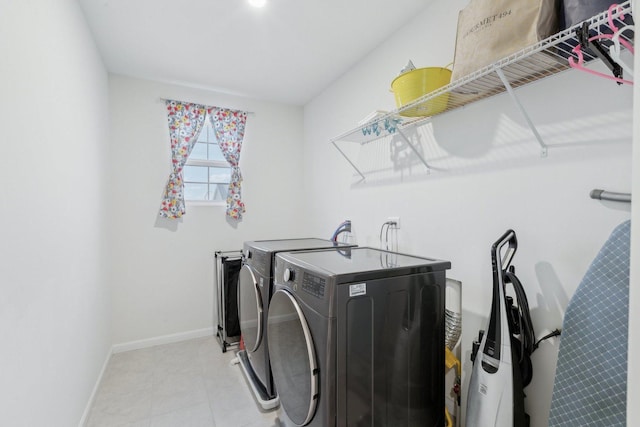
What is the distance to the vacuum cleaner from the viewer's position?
1.15 metres

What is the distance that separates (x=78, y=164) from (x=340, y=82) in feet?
6.79

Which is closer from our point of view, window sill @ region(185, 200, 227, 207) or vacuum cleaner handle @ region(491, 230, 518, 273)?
vacuum cleaner handle @ region(491, 230, 518, 273)

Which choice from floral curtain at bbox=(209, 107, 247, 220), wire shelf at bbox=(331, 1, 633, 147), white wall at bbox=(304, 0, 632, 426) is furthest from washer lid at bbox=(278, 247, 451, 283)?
floral curtain at bbox=(209, 107, 247, 220)

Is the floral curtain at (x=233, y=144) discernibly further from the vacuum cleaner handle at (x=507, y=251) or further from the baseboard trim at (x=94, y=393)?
the vacuum cleaner handle at (x=507, y=251)

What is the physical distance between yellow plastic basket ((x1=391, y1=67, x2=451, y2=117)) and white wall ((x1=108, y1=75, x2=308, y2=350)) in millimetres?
1630

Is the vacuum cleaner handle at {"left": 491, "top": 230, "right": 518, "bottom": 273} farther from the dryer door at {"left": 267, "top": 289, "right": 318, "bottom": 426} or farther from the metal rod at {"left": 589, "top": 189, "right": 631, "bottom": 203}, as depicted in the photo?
the dryer door at {"left": 267, "top": 289, "right": 318, "bottom": 426}

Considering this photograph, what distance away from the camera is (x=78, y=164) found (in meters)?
1.74

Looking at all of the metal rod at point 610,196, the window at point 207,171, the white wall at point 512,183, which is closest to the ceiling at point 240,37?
the white wall at point 512,183

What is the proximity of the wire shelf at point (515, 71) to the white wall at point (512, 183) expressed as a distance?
69 millimetres

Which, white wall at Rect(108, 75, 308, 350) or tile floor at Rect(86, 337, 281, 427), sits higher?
white wall at Rect(108, 75, 308, 350)

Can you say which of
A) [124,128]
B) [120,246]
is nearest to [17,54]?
[124,128]

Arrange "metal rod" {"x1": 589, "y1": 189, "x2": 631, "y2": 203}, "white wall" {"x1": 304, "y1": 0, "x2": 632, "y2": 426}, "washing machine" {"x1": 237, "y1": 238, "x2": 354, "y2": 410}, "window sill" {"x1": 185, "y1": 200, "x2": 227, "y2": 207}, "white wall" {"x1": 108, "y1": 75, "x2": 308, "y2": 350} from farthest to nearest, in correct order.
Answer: "window sill" {"x1": 185, "y1": 200, "x2": 227, "y2": 207}
"white wall" {"x1": 108, "y1": 75, "x2": 308, "y2": 350}
"washing machine" {"x1": 237, "y1": 238, "x2": 354, "y2": 410}
"white wall" {"x1": 304, "y1": 0, "x2": 632, "y2": 426}
"metal rod" {"x1": 589, "y1": 189, "x2": 631, "y2": 203}

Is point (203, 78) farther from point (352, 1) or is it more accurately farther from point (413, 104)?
point (413, 104)

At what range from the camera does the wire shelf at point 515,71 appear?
88cm
